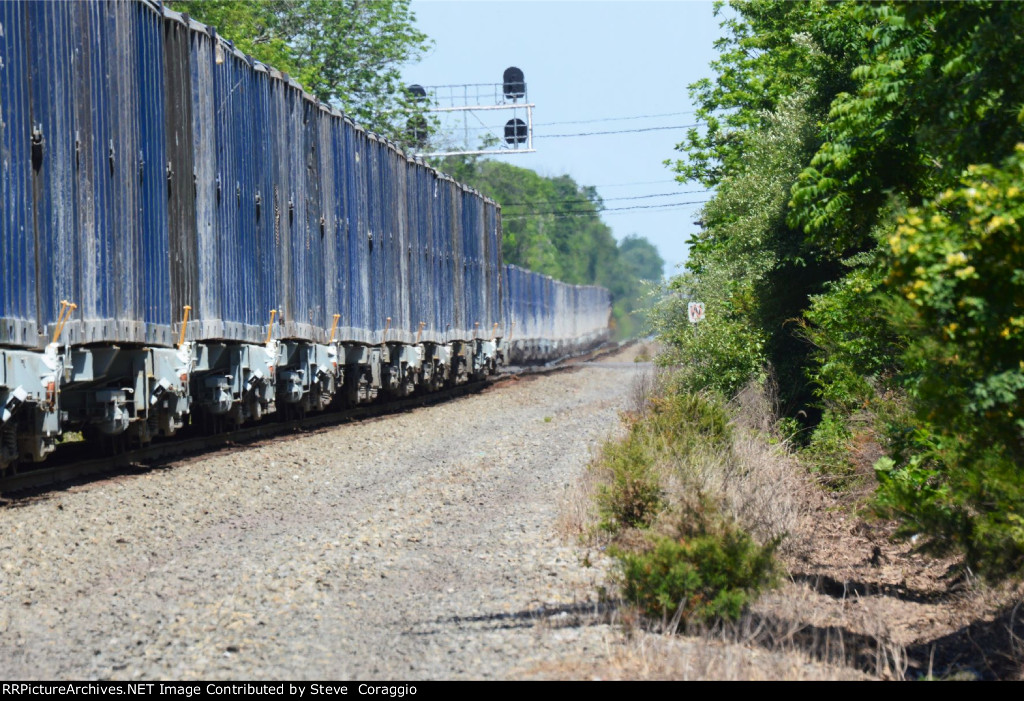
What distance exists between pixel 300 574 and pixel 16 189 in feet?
16.4

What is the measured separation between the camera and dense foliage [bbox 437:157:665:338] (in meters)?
→ 91.8

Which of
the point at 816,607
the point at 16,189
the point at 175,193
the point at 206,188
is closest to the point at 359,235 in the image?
the point at 206,188

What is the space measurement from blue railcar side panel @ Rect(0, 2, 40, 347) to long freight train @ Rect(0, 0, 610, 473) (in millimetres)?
19

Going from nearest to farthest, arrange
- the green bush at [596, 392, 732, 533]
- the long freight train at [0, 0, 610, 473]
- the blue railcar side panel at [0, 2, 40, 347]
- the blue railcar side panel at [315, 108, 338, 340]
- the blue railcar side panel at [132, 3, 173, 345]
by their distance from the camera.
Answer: the green bush at [596, 392, 732, 533], the blue railcar side panel at [0, 2, 40, 347], the long freight train at [0, 0, 610, 473], the blue railcar side panel at [132, 3, 173, 345], the blue railcar side panel at [315, 108, 338, 340]

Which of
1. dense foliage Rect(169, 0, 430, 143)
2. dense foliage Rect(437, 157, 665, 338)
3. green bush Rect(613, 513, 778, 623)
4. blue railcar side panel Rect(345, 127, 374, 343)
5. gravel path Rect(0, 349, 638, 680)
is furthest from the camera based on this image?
dense foliage Rect(437, 157, 665, 338)

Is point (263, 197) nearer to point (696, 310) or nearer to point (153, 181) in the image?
point (153, 181)

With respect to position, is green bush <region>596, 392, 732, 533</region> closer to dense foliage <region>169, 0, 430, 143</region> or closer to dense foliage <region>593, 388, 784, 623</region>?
dense foliage <region>593, 388, 784, 623</region>

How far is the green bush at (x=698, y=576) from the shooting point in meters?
6.46

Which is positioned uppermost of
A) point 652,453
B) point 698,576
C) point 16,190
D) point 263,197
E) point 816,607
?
point 263,197

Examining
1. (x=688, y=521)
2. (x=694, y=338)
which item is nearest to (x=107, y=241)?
(x=688, y=521)

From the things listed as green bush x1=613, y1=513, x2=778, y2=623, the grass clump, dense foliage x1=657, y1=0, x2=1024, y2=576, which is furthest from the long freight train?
dense foliage x1=657, y1=0, x2=1024, y2=576

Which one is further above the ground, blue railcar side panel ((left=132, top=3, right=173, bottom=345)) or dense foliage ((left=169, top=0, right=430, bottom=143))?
dense foliage ((left=169, top=0, right=430, bottom=143))

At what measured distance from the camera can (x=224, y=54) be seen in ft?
51.5

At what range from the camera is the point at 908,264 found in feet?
19.6
